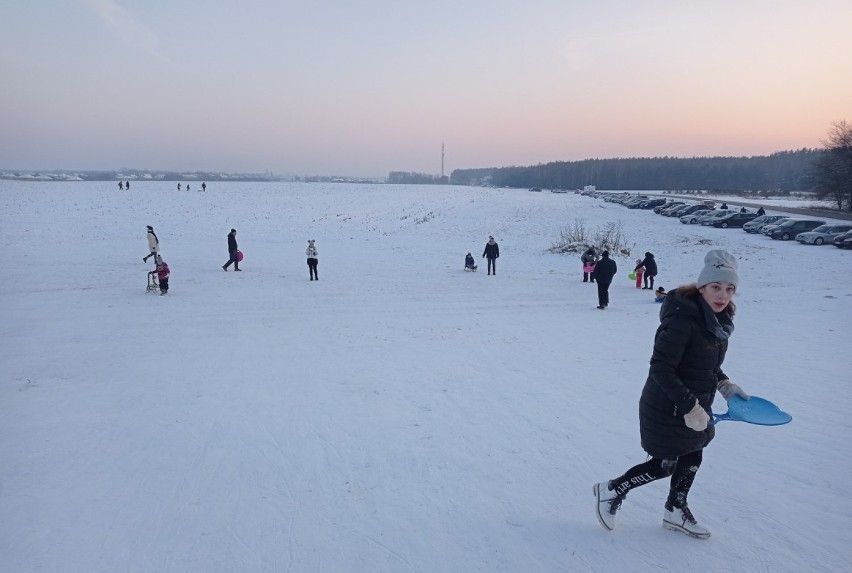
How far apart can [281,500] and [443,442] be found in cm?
180

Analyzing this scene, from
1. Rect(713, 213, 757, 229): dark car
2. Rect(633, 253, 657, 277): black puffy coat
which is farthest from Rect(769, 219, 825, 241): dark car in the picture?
Rect(633, 253, 657, 277): black puffy coat

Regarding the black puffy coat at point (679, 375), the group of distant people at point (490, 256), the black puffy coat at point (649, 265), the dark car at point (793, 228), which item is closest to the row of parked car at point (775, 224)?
the dark car at point (793, 228)

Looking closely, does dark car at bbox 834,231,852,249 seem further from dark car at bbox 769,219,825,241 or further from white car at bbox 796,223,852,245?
dark car at bbox 769,219,825,241

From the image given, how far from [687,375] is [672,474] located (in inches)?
34.0

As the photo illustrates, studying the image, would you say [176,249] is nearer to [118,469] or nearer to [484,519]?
[118,469]

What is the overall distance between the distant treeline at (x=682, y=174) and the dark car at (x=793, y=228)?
77920 mm

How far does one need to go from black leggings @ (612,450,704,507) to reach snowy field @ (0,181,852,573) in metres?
0.36

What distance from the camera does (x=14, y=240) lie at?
25.0 m

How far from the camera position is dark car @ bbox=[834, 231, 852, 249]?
998 inches

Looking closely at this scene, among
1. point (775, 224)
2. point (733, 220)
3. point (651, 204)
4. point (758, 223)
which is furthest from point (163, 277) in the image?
point (651, 204)

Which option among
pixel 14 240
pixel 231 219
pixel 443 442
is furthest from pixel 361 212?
pixel 443 442

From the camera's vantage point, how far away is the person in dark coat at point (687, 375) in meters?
3.05

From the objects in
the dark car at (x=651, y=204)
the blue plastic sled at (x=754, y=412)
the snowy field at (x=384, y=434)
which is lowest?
the snowy field at (x=384, y=434)

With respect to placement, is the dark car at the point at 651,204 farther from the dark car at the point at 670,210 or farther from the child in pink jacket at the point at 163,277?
the child in pink jacket at the point at 163,277
